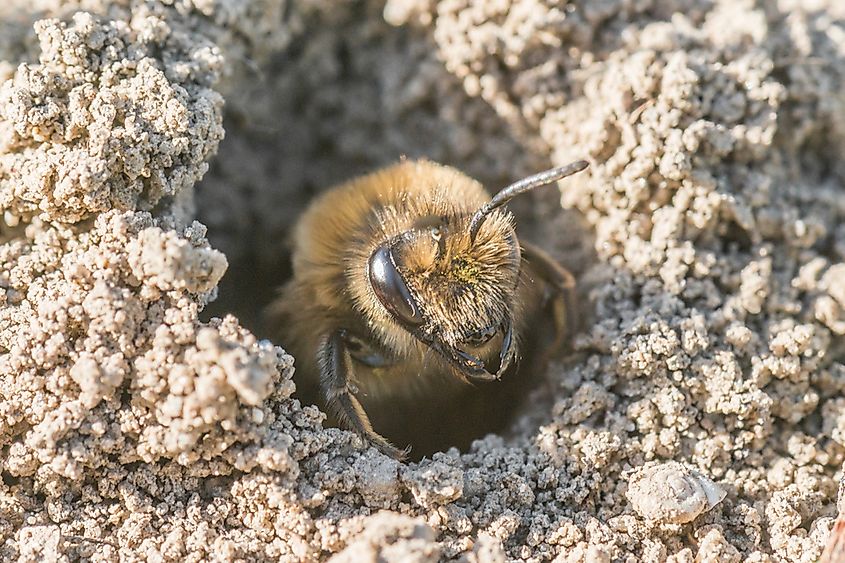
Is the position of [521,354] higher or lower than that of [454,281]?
lower

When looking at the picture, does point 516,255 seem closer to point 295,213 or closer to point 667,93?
point 667,93

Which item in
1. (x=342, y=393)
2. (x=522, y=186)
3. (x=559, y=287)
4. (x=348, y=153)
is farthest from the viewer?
(x=348, y=153)

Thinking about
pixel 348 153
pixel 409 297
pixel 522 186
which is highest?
pixel 522 186

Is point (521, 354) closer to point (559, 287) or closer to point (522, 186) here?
point (559, 287)

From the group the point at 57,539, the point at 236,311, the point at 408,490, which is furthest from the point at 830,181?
the point at 57,539

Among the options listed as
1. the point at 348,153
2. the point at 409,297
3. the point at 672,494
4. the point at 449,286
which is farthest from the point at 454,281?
the point at 348,153

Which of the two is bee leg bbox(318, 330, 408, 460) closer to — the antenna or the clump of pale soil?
the clump of pale soil

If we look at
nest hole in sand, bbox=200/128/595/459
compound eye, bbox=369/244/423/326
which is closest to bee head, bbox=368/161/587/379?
compound eye, bbox=369/244/423/326

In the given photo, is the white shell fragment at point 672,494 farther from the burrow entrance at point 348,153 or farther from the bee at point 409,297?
the burrow entrance at point 348,153
